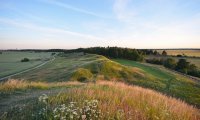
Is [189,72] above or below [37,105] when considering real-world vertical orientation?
below

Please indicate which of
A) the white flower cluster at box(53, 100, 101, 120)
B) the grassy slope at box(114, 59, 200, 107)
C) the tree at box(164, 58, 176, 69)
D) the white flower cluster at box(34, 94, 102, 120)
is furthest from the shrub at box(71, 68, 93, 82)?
the tree at box(164, 58, 176, 69)

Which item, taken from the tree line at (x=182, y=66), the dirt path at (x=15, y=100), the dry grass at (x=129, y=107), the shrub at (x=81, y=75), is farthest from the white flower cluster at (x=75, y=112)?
the tree line at (x=182, y=66)

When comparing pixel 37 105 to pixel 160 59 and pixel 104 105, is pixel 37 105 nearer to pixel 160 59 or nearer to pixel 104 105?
pixel 104 105

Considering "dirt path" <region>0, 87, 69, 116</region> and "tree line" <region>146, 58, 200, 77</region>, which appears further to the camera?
"tree line" <region>146, 58, 200, 77</region>

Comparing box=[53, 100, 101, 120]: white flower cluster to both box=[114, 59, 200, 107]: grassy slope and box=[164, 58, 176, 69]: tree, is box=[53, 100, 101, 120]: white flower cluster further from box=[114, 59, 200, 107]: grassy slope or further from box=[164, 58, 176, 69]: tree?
box=[164, 58, 176, 69]: tree

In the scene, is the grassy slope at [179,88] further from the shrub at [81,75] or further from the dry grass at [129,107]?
the dry grass at [129,107]

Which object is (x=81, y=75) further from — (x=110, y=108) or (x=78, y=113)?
(x=78, y=113)

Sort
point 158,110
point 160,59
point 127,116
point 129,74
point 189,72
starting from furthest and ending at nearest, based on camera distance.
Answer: point 160,59, point 189,72, point 129,74, point 158,110, point 127,116

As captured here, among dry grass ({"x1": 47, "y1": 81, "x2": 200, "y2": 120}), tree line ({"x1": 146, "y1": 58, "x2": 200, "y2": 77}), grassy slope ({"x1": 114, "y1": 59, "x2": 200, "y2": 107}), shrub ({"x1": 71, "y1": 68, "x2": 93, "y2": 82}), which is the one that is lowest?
tree line ({"x1": 146, "y1": 58, "x2": 200, "y2": 77})

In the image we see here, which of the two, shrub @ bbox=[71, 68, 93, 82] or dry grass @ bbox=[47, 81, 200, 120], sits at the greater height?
dry grass @ bbox=[47, 81, 200, 120]

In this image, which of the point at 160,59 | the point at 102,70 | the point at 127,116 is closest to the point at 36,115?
the point at 127,116

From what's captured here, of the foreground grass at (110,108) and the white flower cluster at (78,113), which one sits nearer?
the white flower cluster at (78,113)

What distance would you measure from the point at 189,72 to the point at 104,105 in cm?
8277

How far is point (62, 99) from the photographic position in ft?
32.1
